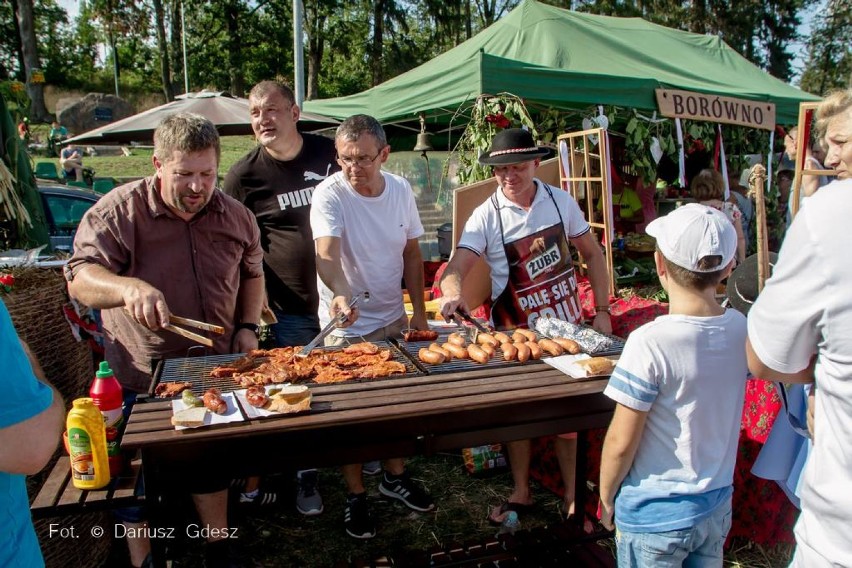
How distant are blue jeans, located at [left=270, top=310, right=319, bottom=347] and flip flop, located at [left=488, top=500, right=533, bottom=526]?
1.48 metres

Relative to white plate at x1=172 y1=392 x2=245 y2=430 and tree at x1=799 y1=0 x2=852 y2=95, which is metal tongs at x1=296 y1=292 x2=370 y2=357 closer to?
white plate at x1=172 y1=392 x2=245 y2=430

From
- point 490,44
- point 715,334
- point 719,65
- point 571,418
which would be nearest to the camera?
point 715,334

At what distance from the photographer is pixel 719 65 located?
9539 millimetres

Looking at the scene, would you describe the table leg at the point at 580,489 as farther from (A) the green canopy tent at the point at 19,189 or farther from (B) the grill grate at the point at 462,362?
(A) the green canopy tent at the point at 19,189

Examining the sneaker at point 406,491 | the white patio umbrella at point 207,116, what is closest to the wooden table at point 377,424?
the sneaker at point 406,491

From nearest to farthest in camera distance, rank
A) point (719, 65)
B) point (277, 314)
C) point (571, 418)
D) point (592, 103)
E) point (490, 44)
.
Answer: point (571, 418), point (277, 314), point (592, 103), point (490, 44), point (719, 65)

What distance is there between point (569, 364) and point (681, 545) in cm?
79

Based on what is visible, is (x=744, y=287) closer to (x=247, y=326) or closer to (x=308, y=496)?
(x=247, y=326)

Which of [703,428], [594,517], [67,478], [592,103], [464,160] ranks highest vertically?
[592,103]

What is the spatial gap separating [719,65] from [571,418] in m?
9.19

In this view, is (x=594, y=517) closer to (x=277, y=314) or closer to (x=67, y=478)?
(x=277, y=314)

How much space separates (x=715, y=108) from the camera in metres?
7.57

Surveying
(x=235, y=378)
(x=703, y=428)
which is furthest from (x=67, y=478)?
(x=703, y=428)

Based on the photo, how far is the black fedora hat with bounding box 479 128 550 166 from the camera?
314 centimetres
